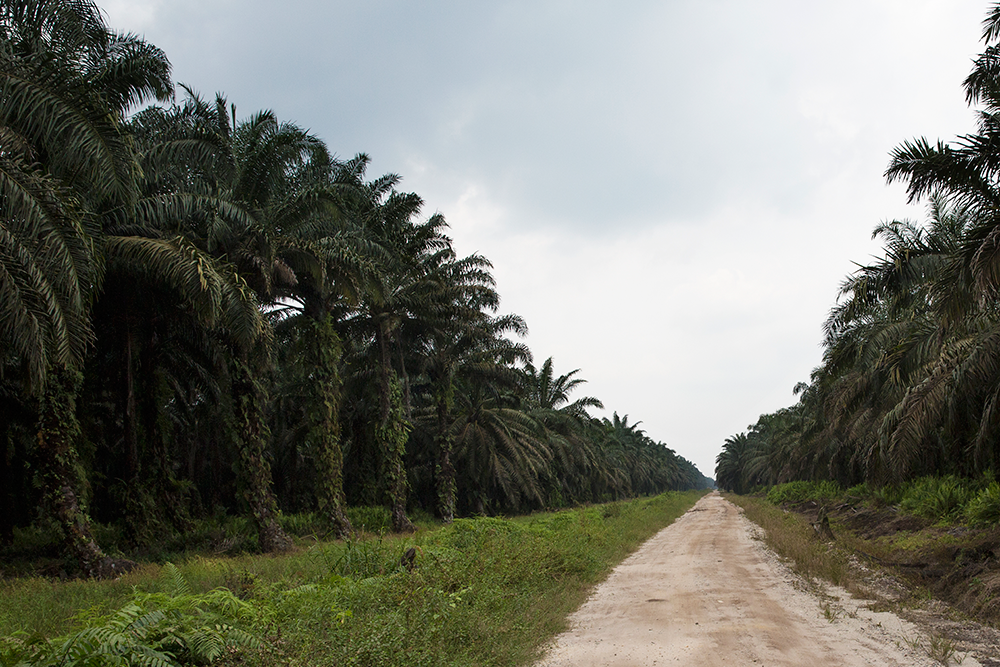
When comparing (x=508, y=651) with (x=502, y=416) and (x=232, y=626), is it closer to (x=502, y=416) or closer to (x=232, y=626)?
(x=232, y=626)

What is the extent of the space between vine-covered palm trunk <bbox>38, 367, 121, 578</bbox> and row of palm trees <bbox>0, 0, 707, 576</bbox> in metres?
0.04

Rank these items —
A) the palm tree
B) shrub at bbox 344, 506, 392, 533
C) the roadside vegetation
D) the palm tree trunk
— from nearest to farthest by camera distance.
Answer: the roadside vegetation, the palm tree, shrub at bbox 344, 506, 392, 533, the palm tree trunk

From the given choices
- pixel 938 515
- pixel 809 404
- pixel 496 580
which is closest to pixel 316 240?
pixel 496 580

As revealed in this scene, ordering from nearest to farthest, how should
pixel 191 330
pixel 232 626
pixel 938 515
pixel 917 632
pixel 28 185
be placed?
pixel 232 626 < pixel 917 632 < pixel 28 185 < pixel 938 515 < pixel 191 330

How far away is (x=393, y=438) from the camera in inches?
909

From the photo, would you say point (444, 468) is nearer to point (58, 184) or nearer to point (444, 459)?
point (444, 459)

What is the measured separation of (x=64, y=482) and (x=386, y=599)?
8.79m

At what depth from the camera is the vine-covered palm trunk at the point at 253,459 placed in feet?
56.0

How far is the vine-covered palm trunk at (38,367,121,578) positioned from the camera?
12789mm

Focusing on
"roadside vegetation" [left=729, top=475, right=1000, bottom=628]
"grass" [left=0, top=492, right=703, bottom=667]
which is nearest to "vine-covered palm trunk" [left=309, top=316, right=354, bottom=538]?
"grass" [left=0, top=492, right=703, bottom=667]

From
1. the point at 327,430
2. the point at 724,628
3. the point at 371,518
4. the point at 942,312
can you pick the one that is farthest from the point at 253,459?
the point at 942,312

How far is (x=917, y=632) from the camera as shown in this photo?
23.3ft

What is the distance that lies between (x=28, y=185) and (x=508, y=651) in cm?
940

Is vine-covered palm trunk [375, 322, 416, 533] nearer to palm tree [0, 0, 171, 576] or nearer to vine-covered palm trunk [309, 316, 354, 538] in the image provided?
vine-covered palm trunk [309, 316, 354, 538]
